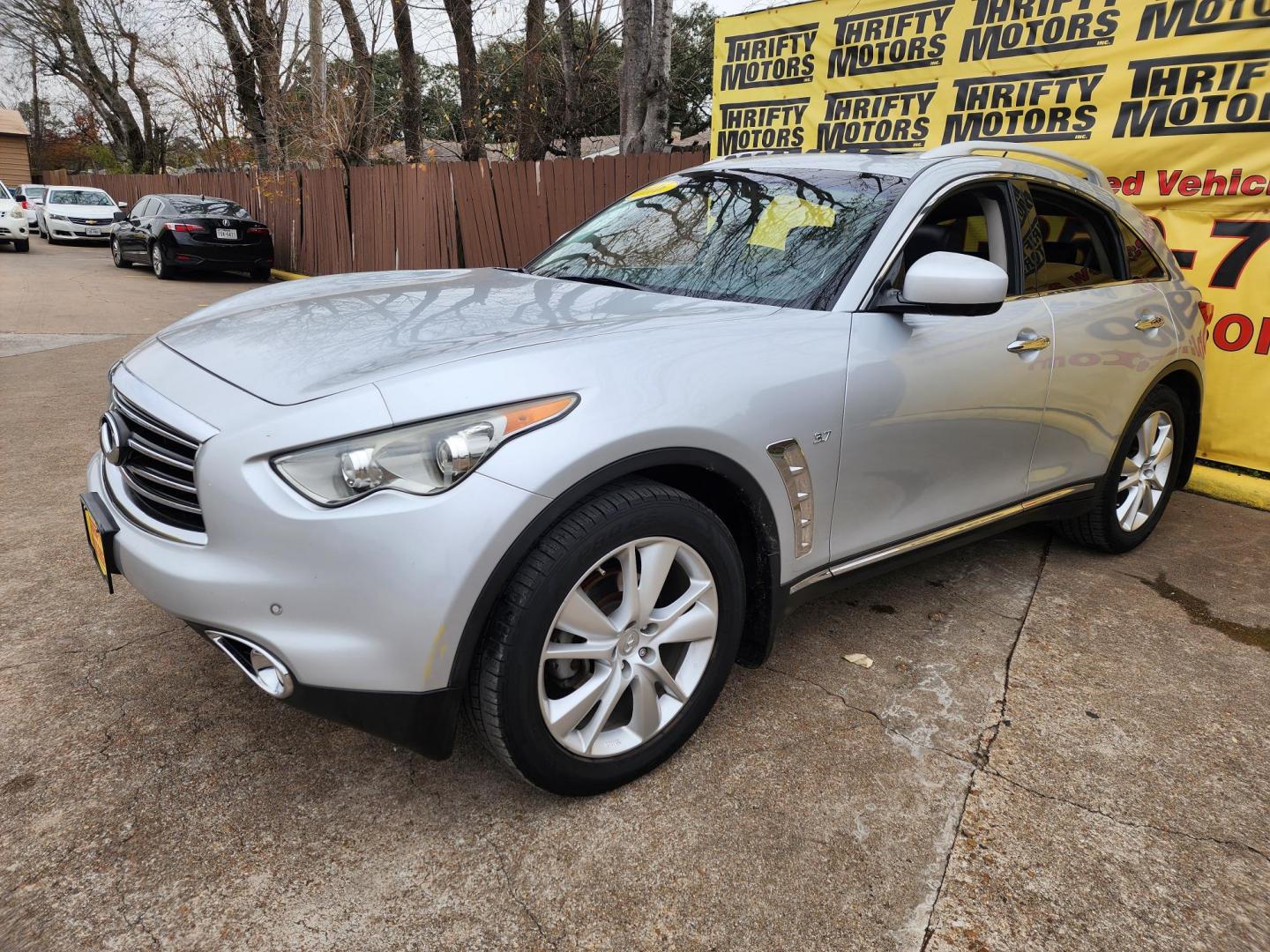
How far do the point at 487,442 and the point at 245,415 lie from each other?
0.55m

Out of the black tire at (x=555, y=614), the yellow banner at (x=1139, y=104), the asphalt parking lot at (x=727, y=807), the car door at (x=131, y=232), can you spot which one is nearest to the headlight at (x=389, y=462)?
the black tire at (x=555, y=614)

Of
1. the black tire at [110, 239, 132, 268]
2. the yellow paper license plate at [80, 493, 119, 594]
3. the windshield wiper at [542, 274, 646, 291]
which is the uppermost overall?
the windshield wiper at [542, 274, 646, 291]

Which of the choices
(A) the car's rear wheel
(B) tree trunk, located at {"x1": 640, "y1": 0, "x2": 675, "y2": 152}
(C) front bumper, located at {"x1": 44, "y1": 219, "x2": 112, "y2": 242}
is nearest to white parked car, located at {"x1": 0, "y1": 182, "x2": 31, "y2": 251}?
(C) front bumper, located at {"x1": 44, "y1": 219, "x2": 112, "y2": 242}

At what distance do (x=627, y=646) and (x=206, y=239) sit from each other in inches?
597

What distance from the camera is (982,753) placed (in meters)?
2.55

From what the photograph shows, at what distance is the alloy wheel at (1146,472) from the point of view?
12.9ft

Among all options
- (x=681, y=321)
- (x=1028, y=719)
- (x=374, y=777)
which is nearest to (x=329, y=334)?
(x=681, y=321)

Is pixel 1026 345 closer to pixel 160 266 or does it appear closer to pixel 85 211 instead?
pixel 160 266

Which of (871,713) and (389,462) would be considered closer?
(389,462)

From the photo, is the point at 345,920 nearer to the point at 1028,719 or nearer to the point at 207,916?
the point at 207,916

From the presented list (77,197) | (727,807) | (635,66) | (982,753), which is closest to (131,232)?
(77,197)

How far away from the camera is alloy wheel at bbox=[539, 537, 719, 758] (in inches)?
82.4

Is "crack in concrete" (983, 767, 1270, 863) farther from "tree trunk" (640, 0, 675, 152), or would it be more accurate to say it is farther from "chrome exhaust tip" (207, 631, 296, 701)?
"tree trunk" (640, 0, 675, 152)

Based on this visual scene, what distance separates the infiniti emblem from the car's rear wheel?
14659 millimetres
